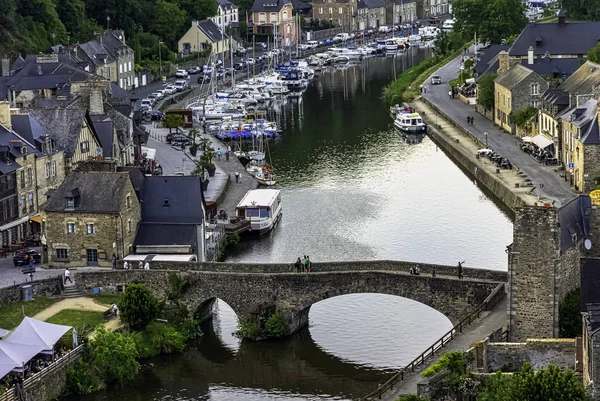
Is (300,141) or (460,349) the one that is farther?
(300,141)

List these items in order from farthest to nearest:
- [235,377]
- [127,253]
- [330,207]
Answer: [330,207] → [127,253] → [235,377]

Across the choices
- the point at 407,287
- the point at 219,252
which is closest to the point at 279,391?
the point at 407,287

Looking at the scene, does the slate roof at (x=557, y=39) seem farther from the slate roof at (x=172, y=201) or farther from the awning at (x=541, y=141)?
the slate roof at (x=172, y=201)

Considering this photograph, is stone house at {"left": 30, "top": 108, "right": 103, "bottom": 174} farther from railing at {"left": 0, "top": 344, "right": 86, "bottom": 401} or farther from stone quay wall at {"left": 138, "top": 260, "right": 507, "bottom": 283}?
railing at {"left": 0, "top": 344, "right": 86, "bottom": 401}

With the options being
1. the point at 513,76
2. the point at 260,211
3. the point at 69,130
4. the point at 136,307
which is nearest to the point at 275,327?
the point at 136,307

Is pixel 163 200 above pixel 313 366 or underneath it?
above

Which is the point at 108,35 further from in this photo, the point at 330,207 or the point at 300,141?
the point at 330,207

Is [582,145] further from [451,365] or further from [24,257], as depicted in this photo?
[451,365]
